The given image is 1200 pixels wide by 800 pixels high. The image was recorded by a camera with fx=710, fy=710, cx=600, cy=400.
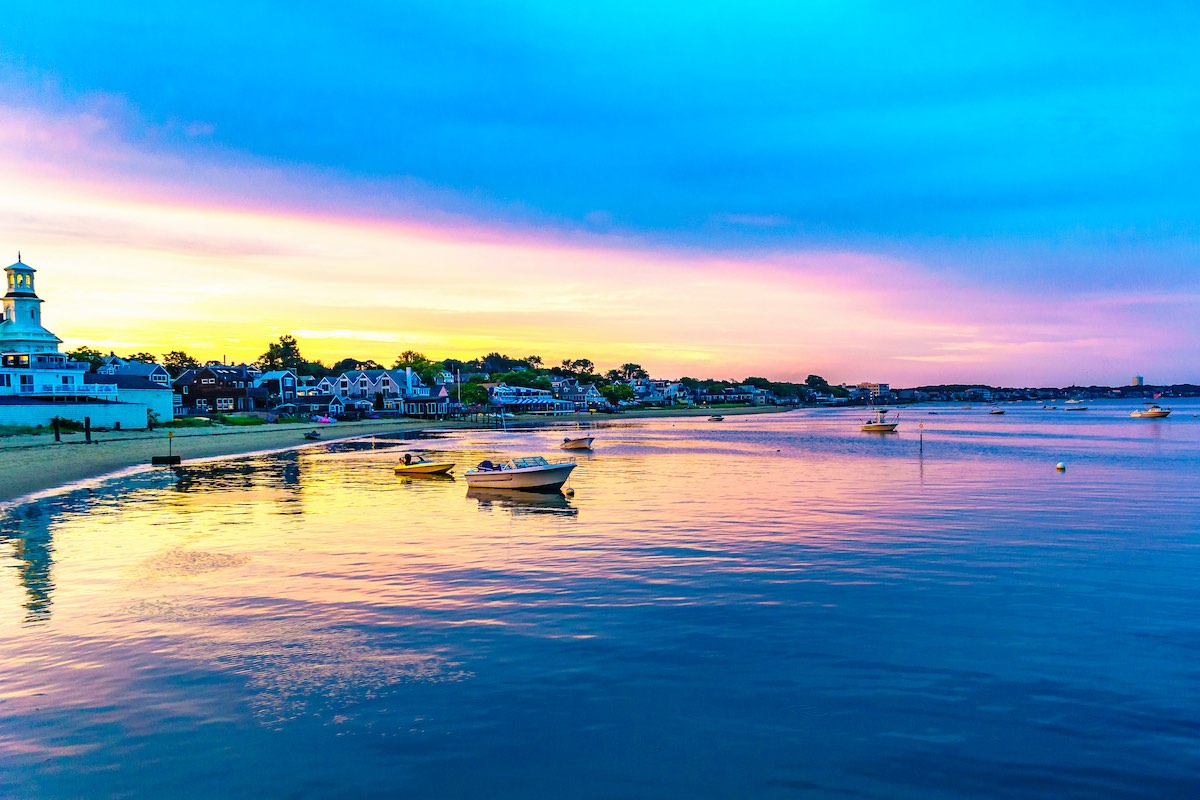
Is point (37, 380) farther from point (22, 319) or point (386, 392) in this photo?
point (386, 392)

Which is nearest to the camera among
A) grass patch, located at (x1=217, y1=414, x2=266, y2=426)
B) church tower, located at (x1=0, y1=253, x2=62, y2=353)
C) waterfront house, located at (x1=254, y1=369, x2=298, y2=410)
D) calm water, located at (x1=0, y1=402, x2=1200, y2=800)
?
calm water, located at (x1=0, y1=402, x2=1200, y2=800)

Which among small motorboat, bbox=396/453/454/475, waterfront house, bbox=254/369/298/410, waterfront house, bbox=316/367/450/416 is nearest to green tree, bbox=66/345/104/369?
waterfront house, bbox=254/369/298/410

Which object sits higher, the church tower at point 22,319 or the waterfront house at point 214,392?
the church tower at point 22,319

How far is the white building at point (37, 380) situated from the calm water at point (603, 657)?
6297 cm

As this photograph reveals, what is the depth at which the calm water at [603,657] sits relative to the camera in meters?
9.80

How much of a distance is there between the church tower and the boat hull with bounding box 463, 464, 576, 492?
294 feet

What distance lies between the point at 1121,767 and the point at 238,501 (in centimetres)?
3853

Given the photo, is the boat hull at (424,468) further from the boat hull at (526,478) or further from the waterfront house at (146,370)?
the waterfront house at (146,370)

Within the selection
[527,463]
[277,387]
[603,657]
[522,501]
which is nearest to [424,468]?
[527,463]

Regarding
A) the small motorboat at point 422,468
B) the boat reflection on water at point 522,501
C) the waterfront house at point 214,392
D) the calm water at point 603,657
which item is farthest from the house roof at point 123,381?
the boat reflection on water at point 522,501

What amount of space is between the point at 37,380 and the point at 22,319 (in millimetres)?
21360

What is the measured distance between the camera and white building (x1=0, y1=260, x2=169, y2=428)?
3169 inches

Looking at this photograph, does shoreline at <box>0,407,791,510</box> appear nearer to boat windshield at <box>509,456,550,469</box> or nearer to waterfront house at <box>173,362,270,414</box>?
boat windshield at <box>509,456,550,469</box>

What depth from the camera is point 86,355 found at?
148 metres
